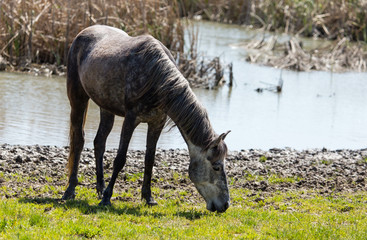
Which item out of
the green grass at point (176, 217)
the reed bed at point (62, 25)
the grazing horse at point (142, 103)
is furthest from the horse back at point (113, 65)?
the reed bed at point (62, 25)

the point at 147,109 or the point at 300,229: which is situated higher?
the point at 147,109

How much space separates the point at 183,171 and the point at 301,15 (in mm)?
24339

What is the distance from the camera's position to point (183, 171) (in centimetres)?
957

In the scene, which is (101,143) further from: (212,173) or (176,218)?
(176,218)

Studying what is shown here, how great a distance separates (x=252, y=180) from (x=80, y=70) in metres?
3.12

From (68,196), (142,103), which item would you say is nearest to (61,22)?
(68,196)

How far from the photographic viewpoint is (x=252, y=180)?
9.28 m

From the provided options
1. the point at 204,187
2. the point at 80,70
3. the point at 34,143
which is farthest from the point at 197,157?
the point at 34,143

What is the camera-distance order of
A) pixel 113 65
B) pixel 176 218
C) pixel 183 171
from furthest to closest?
pixel 183 171 → pixel 113 65 → pixel 176 218

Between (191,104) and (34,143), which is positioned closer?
(191,104)

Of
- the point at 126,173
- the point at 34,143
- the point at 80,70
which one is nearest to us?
the point at 80,70

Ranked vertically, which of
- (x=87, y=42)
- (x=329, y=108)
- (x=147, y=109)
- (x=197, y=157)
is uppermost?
(x=87, y=42)

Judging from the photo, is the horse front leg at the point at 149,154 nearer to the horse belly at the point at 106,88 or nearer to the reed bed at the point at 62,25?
the horse belly at the point at 106,88

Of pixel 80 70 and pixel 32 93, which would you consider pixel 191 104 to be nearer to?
pixel 80 70
